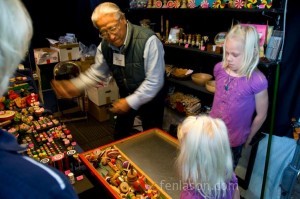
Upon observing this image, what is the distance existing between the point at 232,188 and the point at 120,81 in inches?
55.4

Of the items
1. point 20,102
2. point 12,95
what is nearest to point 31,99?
point 20,102

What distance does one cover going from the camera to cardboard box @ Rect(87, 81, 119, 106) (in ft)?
12.0

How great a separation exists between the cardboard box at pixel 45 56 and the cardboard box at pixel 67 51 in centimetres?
8

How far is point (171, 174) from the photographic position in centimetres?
152

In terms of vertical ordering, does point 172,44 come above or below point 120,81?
above

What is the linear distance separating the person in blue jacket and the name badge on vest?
1564 millimetres

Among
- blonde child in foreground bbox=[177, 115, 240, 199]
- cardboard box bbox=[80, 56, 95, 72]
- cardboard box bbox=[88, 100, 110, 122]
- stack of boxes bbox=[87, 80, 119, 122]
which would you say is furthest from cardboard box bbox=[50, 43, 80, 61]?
blonde child in foreground bbox=[177, 115, 240, 199]

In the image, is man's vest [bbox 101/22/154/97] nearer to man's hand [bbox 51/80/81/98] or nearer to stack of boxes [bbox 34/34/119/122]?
man's hand [bbox 51/80/81/98]

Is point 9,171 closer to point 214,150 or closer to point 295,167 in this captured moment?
point 214,150

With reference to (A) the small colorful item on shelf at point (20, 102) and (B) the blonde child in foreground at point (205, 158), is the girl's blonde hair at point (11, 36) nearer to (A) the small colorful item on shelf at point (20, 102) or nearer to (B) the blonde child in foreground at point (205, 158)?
(B) the blonde child in foreground at point (205, 158)

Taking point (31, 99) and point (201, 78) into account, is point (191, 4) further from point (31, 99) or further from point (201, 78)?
point (31, 99)

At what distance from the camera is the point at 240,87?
1.60 metres

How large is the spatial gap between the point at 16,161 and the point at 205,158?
0.73 metres

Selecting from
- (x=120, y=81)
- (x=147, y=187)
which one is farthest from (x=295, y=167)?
(x=120, y=81)
